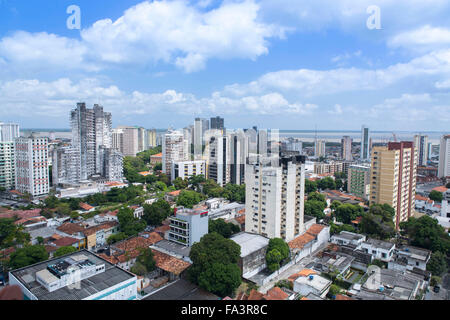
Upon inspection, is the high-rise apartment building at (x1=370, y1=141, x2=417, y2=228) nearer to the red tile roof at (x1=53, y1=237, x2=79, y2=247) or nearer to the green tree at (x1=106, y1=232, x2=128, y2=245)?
the green tree at (x1=106, y1=232, x2=128, y2=245)

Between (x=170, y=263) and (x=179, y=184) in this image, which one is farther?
(x=179, y=184)

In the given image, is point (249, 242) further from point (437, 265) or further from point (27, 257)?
point (27, 257)

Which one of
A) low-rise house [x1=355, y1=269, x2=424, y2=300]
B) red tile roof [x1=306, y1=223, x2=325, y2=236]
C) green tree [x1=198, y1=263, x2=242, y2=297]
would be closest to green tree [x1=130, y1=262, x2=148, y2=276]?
green tree [x1=198, y1=263, x2=242, y2=297]

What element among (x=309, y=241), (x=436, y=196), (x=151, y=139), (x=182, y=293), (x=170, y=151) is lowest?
(x=182, y=293)

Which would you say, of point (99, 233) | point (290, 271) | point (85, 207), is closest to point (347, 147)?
point (290, 271)
